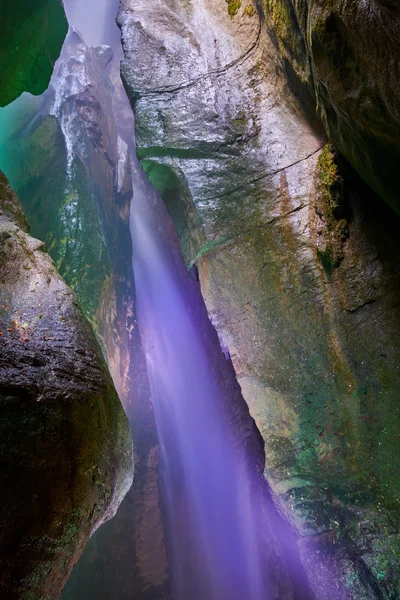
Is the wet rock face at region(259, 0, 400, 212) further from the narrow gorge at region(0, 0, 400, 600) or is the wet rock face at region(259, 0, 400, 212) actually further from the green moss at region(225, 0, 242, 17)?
the green moss at region(225, 0, 242, 17)

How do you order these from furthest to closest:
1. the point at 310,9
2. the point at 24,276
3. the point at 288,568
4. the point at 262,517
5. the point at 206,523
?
the point at 206,523 → the point at 262,517 → the point at 288,568 → the point at 24,276 → the point at 310,9

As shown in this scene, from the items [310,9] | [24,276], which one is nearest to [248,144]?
[310,9]

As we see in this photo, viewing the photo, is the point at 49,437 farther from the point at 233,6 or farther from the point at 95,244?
the point at 95,244

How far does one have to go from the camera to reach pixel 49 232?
922 cm

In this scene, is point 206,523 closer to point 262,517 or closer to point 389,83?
point 262,517

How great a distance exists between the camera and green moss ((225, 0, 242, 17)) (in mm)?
5630

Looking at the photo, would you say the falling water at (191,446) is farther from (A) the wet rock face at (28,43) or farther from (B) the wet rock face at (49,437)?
(B) the wet rock face at (49,437)

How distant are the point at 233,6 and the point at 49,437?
690 centimetres

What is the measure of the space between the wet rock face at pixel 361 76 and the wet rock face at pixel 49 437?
2563 millimetres

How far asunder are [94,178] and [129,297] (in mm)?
4114

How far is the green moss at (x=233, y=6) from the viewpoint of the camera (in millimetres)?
5630

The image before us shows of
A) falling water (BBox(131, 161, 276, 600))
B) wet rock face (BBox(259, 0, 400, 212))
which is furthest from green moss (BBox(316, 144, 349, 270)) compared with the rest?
falling water (BBox(131, 161, 276, 600))

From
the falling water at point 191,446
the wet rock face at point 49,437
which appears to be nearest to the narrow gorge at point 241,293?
the wet rock face at point 49,437

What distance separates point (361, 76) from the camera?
2285mm
